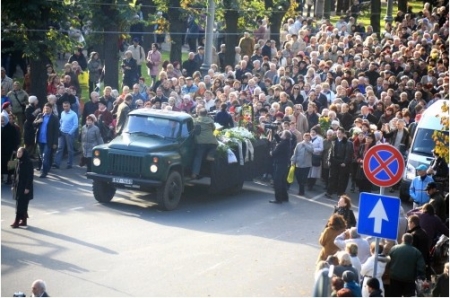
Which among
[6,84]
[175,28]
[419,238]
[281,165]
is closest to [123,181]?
[281,165]

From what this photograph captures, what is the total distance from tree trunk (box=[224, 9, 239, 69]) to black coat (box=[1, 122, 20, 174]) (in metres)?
16.7

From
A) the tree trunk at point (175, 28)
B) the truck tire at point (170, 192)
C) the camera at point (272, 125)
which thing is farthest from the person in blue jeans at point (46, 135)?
the tree trunk at point (175, 28)

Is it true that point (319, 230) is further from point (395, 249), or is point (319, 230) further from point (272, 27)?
point (272, 27)

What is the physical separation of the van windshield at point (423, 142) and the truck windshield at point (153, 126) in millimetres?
5610

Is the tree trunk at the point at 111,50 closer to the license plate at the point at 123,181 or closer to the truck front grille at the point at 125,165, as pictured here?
the truck front grille at the point at 125,165

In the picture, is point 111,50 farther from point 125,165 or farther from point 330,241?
point 330,241

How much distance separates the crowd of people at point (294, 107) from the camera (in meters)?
27.2

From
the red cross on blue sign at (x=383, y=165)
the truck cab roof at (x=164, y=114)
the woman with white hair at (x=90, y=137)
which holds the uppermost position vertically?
the red cross on blue sign at (x=383, y=165)

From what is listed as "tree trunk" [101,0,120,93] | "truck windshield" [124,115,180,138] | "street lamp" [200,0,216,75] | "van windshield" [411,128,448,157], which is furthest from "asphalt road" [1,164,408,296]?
"street lamp" [200,0,216,75]

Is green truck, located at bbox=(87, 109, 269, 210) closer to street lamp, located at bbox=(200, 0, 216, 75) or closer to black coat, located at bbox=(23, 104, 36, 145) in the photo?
black coat, located at bbox=(23, 104, 36, 145)

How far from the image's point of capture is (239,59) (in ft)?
140

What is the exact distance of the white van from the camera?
90.8ft

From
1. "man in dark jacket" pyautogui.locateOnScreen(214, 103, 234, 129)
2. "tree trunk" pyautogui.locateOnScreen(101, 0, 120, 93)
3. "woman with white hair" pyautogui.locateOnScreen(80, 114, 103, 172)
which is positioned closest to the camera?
"woman with white hair" pyautogui.locateOnScreen(80, 114, 103, 172)

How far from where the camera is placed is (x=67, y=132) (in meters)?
29.3
